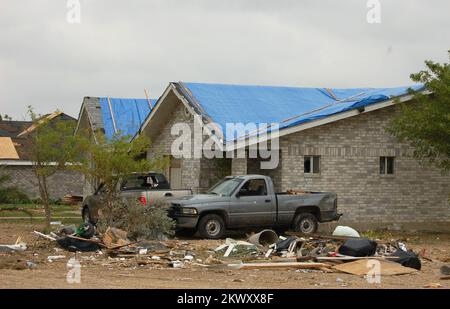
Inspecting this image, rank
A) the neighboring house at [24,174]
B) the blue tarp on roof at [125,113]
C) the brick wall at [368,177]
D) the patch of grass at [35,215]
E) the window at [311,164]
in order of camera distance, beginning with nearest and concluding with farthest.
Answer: the brick wall at [368,177]
the window at [311,164]
the patch of grass at [35,215]
the blue tarp on roof at [125,113]
the neighboring house at [24,174]

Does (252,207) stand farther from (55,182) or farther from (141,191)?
(55,182)

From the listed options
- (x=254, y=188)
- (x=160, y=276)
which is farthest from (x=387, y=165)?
(x=160, y=276)

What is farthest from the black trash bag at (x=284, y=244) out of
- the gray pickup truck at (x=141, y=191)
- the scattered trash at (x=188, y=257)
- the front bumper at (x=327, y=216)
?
the gray pickup truck at (x=141, y=191)

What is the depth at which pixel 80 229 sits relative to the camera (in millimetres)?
18375

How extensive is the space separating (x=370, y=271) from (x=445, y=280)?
1.36m

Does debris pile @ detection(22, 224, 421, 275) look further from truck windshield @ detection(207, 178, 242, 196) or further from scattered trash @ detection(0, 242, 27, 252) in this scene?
truck windshield @ detection(207, 178, 242, 196)

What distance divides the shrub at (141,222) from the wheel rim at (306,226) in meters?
3.71

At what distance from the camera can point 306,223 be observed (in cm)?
2116

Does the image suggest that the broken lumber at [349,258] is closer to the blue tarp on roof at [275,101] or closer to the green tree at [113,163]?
the green tree at [113,163]

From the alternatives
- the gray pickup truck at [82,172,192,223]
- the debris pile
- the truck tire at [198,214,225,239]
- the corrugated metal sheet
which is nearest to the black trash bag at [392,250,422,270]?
the debris pile

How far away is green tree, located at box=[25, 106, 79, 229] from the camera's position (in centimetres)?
2219

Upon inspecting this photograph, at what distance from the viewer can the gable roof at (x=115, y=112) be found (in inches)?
1348

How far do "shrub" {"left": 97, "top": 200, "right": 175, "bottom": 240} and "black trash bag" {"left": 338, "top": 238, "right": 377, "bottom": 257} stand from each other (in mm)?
5116

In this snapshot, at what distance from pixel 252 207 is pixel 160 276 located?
23.0 feet
